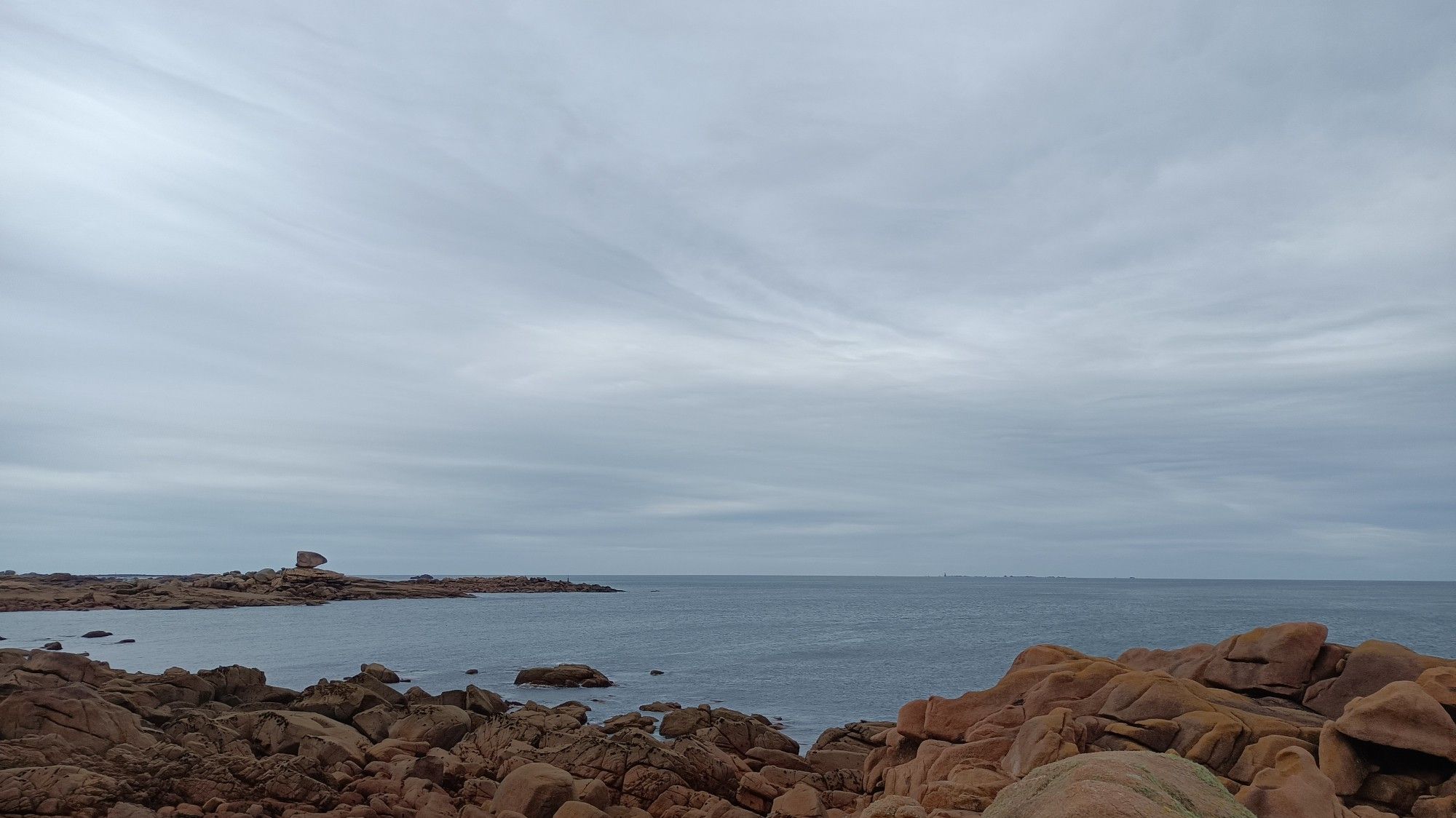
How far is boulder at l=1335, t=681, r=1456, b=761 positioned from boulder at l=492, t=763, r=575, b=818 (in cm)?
1348

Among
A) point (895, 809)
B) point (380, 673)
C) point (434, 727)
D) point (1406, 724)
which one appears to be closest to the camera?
point (895, 809)

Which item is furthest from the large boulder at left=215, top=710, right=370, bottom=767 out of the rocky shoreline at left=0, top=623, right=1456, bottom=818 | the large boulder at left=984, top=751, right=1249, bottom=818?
the large boulder at left=984, top=751, right=1249, bottom=818

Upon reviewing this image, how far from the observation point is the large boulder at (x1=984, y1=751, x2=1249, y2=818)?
6.96 meters

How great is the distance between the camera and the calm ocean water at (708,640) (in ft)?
151

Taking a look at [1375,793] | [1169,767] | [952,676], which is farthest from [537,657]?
[1169,767]

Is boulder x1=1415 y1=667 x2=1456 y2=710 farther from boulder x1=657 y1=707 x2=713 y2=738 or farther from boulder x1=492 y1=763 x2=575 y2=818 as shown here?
boulder x1=657 y1=707 x2=713 y2=738

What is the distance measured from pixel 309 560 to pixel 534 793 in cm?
13892

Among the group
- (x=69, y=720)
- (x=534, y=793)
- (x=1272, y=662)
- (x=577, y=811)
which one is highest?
(x=1272, y=662)

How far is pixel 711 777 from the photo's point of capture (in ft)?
68.6

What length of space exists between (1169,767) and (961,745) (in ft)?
29.0

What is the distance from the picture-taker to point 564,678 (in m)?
47.0

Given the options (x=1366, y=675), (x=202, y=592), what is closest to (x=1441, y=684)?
(x=1366, y=675)

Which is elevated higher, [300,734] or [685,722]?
[300,734]

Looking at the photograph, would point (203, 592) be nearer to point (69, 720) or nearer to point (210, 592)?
point (210, 592)
